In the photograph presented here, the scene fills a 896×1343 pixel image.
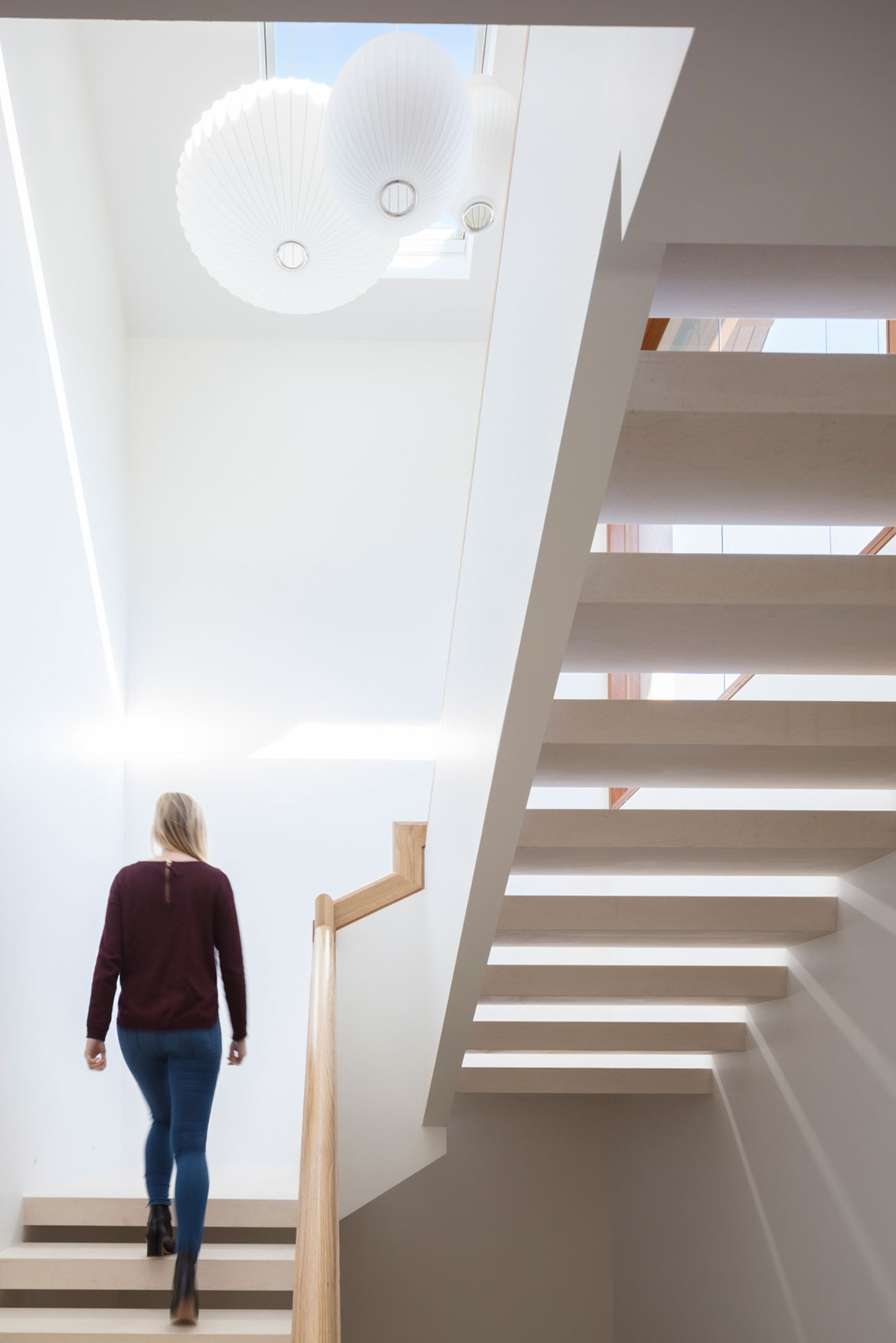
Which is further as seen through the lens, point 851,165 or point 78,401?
point 78,401

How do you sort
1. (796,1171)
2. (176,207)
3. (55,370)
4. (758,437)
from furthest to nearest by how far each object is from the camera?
(176,207), (55,370), (796,1171), (758,437)

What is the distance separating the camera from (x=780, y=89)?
38.7 inches

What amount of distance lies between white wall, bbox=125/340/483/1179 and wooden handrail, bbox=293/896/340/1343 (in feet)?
7.83

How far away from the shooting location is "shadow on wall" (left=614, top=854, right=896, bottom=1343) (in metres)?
3.01

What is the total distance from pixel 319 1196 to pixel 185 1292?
120 centimetres

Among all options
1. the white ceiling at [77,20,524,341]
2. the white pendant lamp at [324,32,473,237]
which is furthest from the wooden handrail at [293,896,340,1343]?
the white ceiling at [77,20,524,341]

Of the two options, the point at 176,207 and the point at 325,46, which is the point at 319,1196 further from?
the point at 176,207

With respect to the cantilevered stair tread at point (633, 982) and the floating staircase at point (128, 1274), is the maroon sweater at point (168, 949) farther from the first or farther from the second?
the cantilevered stair tread at point (633, 982)

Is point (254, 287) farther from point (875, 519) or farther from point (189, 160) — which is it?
point (875, 519)

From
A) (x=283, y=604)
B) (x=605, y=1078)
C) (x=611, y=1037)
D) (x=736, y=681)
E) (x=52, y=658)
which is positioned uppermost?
(x=283, y=604)

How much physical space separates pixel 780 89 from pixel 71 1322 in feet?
10.7

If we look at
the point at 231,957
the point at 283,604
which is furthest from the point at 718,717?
the point at 283,604

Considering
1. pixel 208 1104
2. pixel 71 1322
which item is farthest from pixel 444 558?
pixel 71 1322

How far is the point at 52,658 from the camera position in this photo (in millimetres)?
4145
